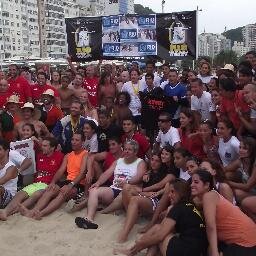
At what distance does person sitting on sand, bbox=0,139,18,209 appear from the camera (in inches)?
243

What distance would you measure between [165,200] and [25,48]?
357 ft

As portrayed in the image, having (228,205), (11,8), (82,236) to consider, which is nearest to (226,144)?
(228,205)

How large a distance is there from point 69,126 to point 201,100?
7.06ft

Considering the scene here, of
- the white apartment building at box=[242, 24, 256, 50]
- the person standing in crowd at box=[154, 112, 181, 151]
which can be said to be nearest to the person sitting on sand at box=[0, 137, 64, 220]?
the person standing in crowd at box=[154, 112, 181, 151]

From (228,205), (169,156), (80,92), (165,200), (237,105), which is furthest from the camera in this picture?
(80,92)

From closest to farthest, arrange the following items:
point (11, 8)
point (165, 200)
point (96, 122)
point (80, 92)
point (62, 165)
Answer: point (165, 200), point (62, 165), point (96, 122), point (80, 92), point (11, 8)

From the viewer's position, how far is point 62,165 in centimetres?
654

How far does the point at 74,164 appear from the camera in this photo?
21.5 ft

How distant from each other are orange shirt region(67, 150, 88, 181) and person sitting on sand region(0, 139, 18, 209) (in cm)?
75

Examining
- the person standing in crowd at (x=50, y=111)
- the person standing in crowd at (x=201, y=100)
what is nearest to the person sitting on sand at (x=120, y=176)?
the person standing in crowd at (x=201, y=100)

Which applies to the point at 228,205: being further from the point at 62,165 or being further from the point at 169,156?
the point at 62,165

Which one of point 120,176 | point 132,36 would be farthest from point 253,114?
point 132,36

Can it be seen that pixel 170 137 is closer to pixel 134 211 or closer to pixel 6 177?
pixel 134 211

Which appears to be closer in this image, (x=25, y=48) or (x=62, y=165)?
(x=62, y=165)
